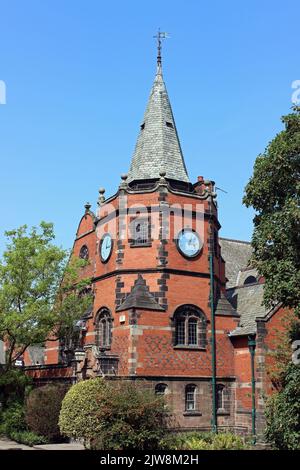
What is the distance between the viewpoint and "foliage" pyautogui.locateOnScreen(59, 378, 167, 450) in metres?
21.2

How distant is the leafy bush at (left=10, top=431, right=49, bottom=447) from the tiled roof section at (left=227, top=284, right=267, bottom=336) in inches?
416

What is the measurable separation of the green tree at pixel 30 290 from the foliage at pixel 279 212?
475 inches

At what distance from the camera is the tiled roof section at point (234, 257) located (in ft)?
137

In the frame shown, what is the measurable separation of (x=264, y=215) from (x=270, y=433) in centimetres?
860

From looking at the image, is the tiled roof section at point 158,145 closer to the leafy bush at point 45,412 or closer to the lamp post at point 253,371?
the lamp post at point 253,371

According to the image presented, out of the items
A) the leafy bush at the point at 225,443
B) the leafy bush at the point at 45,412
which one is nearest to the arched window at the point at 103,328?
the leafy bush at the point at 45,412

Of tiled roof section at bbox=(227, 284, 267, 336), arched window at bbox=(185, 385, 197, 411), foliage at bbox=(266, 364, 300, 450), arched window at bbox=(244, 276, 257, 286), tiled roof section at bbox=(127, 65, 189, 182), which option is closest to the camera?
foliage at bbox=(266, 364, 300, 450)

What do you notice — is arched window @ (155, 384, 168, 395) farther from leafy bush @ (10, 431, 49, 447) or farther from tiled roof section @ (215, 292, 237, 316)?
leafy bush @ (10, 431, 49, 447)

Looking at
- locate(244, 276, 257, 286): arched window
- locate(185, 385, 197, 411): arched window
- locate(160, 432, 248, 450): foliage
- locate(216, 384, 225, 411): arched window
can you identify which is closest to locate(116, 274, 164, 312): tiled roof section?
locate(185, 385, 197, 411): arched window

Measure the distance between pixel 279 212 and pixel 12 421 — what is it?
17042 mm

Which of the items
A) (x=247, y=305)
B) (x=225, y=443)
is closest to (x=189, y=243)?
(x=247, y=305)

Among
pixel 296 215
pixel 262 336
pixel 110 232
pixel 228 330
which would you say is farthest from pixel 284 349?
pixel 110 232
